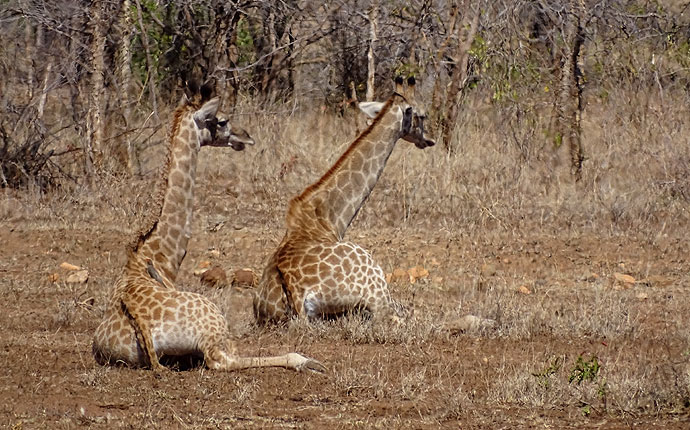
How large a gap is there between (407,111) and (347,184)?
97 cm

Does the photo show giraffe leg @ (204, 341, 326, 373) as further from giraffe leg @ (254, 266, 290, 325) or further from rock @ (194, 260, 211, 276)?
rock @ (194, 260, 211, 276)

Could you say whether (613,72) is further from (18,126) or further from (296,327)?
(296,327)

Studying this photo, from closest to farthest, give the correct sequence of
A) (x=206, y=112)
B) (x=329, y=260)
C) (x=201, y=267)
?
(x=329, y=260) → (x=206, y=112) → (x=201, y=267)

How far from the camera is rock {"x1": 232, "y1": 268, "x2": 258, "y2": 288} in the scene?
9.64 m

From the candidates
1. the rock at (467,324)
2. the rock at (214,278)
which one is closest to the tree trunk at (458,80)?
the rock at (214,278)

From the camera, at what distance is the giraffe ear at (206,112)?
24.7ft

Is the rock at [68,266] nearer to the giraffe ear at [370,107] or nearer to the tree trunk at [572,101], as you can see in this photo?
the giraffe ear at [370,107]

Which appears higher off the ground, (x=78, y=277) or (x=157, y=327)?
(x=157, y=327)

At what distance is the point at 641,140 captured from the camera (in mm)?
13047

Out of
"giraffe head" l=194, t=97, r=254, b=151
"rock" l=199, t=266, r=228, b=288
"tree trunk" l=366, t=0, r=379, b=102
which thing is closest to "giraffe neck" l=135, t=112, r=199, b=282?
"giraffe head" l=194, t=97, r=254, b=151

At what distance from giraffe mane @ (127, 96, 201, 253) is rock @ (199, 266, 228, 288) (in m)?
2.33

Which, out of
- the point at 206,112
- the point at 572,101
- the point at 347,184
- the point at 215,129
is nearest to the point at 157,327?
the point at 206,112

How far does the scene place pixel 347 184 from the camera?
27.2ft

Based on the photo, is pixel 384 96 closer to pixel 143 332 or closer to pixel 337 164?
pixel 337 164
